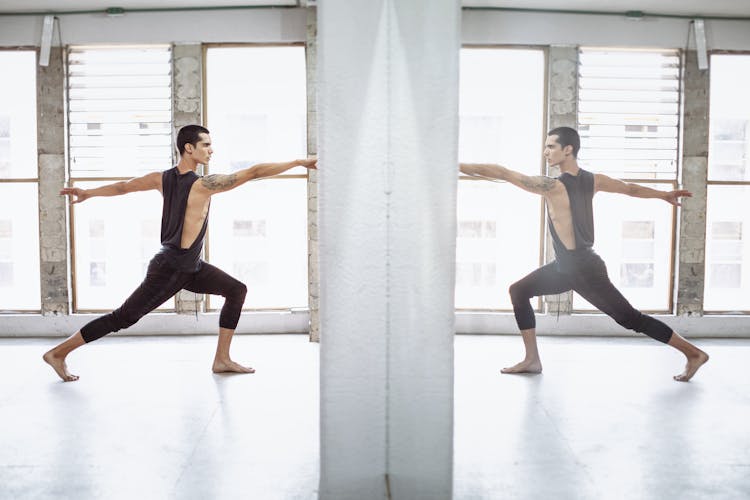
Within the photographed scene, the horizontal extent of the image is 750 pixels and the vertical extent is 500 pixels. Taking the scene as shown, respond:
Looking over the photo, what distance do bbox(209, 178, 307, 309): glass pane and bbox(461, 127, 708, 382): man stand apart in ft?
7.48

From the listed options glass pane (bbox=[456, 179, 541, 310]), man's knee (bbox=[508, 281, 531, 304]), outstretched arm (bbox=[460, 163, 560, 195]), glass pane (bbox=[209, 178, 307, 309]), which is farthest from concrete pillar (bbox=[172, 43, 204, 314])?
man's knee (bbox=[508, 281, 531, 304])

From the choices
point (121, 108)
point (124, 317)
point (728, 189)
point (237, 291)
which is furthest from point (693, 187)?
point (121, 108)

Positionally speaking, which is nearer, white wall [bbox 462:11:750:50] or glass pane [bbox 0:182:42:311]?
white wall [bbox 462:11:750:50]

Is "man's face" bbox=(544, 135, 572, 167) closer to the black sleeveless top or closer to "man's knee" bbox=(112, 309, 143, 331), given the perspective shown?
the black sleeveless top

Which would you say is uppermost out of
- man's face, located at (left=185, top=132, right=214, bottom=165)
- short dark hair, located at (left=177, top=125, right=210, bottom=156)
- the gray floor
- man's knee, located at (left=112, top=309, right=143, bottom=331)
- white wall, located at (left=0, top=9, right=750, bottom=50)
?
white wall, located at (left=0, top=9, right=750, bottom=50)

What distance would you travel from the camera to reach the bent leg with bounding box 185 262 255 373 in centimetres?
427

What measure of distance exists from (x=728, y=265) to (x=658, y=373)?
217cm

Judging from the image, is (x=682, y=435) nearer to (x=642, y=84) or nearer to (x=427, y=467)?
(x=427, y=467)

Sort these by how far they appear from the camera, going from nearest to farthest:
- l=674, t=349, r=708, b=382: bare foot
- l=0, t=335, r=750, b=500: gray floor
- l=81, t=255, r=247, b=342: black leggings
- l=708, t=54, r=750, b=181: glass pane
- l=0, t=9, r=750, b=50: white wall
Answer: l=0, t=335, r=750, b=500: gray floor
l=81, t=255, r=247, b=342: black leggings
l=674, t=349, r=708, b=382: bare foot
l=0, t=9, r=750, b=50: white wall
l=708, t=54, r=750, b=181: glass pane

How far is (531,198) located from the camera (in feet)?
19.0

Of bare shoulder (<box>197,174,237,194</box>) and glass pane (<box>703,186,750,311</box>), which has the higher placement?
bare shoulder (<box>197,174,237,194</box>)

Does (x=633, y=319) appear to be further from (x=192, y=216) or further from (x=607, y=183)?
(x=192, y=216)

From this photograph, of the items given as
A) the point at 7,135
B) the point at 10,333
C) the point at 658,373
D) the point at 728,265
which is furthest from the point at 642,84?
the point at 10,333

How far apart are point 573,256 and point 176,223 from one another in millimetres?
2693
